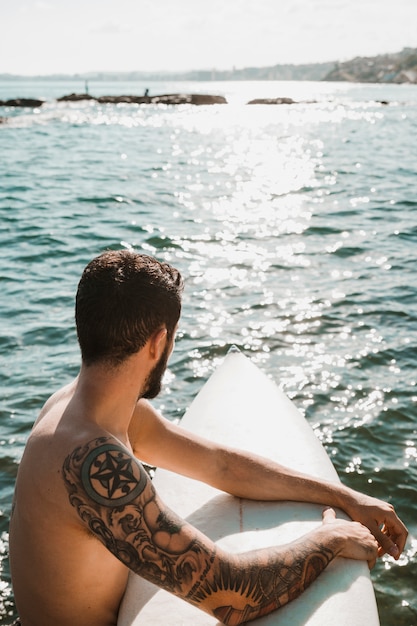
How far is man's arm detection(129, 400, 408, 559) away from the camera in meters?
3.06

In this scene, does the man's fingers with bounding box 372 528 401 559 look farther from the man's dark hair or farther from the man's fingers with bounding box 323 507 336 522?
the man's dark hair

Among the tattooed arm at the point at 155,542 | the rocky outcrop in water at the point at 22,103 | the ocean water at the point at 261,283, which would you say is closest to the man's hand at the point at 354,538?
the tattooed arm at the point at 155,542

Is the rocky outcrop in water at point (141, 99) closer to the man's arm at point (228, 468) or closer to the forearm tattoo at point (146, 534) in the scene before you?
the man's arm at point (228, 468)

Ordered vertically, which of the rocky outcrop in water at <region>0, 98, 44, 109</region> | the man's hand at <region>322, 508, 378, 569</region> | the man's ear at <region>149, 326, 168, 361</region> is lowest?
the man's hand at <region>322, 508, 378, 569</region>

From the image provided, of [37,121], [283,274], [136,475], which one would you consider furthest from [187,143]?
[136,475]

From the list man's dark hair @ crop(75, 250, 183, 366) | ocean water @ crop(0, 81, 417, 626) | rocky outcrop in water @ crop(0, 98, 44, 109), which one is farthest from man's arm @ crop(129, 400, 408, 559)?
rocky outcrop in water @ crop(0, 98, 44, 109)

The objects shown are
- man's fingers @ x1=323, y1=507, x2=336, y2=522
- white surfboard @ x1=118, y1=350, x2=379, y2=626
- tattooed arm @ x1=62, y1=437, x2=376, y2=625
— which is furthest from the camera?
man's fingers @ x1=323, y1=507, x2=336, y2=522

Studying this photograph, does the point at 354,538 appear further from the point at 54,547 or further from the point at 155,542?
the point at 54,547

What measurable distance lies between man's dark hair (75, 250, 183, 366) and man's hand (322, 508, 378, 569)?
1.17 m

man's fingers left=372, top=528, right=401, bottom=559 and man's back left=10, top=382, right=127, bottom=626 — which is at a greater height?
man's back left=10, top=382, right=127, bottom=626

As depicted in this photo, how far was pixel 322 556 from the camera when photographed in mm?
2637

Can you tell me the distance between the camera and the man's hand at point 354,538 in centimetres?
275

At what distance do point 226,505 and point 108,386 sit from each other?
118 cm

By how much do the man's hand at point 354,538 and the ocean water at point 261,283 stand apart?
132 cm
